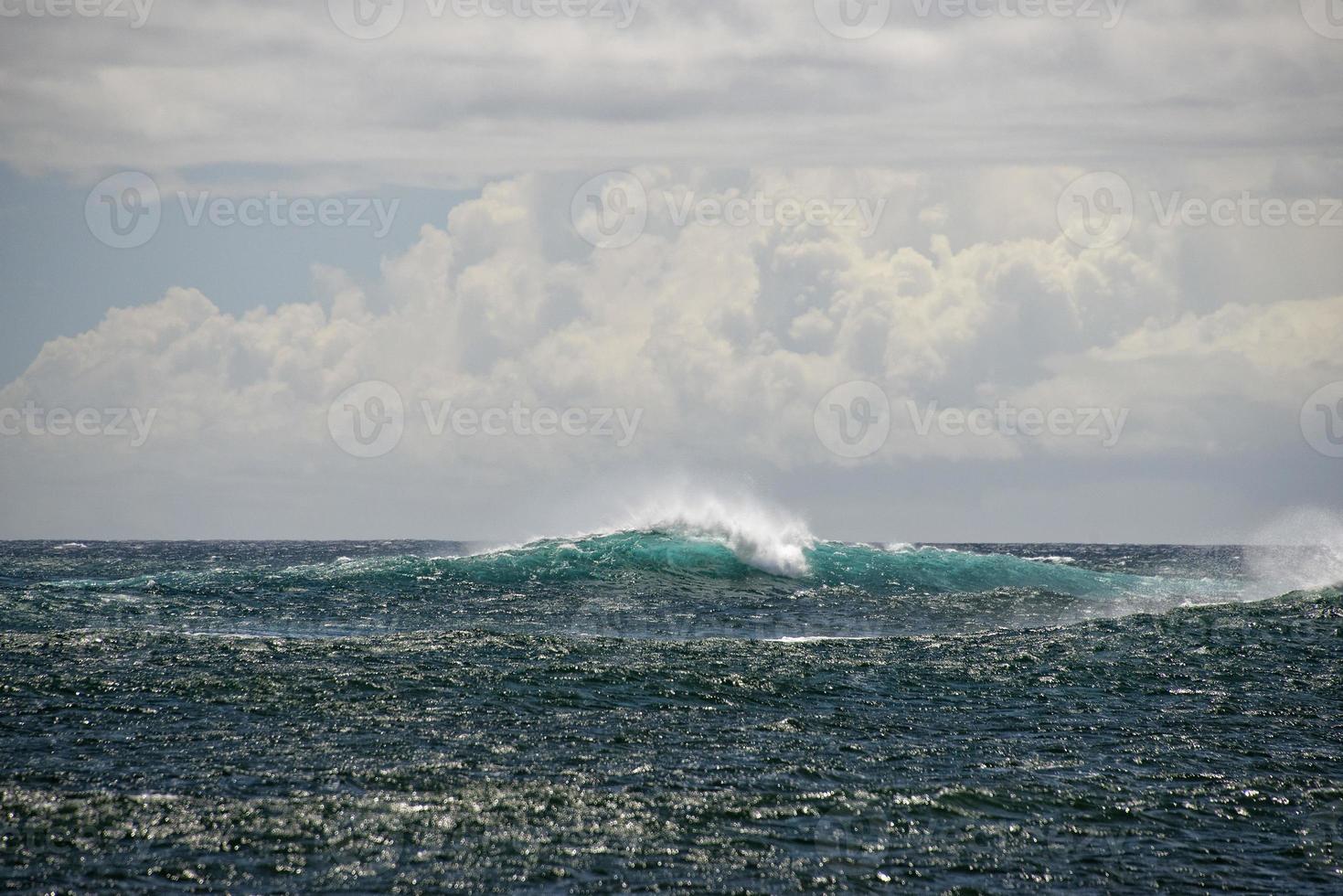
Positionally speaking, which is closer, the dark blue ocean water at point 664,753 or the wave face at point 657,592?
the dark blue ocean water at point 664,753

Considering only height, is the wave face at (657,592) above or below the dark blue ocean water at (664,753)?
above

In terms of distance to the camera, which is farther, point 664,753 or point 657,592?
point 657,592

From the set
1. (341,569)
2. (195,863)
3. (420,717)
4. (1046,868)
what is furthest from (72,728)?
(341,569)

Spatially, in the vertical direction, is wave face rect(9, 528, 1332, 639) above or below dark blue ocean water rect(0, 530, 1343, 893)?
above

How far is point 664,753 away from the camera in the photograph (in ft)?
69.5

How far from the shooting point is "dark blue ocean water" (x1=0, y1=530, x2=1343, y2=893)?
15.5m

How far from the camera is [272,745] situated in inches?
823

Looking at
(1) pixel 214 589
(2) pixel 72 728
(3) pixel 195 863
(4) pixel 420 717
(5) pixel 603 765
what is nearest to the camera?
(3) pixel 195 863

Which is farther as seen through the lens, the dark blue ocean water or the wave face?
the wave face

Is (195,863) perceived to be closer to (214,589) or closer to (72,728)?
(72,728)

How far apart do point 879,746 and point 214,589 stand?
122ft

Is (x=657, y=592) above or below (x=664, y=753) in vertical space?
above

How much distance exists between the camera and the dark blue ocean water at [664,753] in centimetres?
1547

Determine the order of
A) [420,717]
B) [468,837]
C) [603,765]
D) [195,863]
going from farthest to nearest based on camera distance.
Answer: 1. [420,717]
2. [603,765]
3. [468,837]
4. [195,863]
